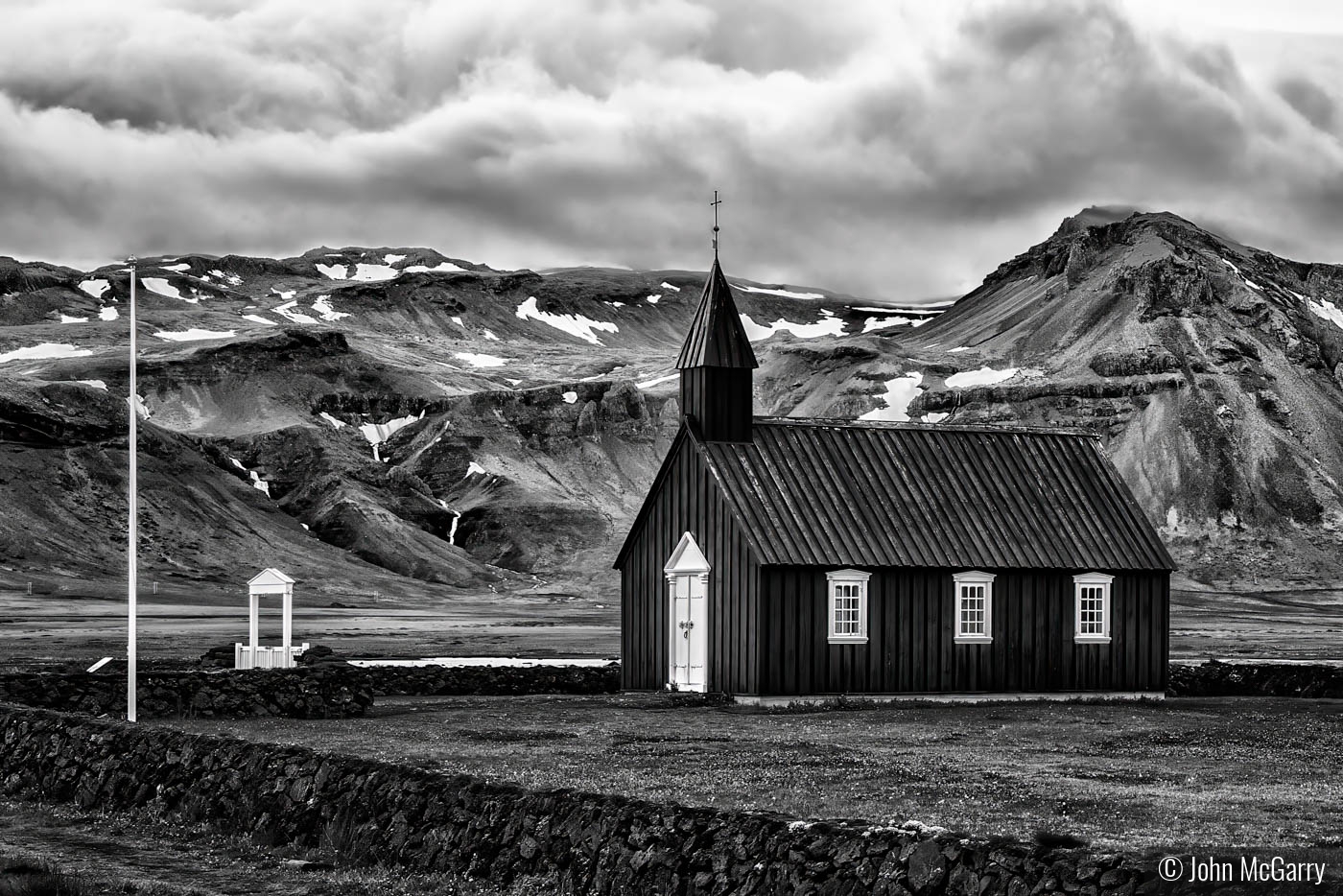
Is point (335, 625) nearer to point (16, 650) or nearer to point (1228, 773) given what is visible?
point (16, 650)

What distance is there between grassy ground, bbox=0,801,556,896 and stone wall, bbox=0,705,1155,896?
9.9 inches

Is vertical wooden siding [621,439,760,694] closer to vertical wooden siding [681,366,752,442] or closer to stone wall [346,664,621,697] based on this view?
vertical wooden siding [681,366,752,442]

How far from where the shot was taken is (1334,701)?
45844 millimetres

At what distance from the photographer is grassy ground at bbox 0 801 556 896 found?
16922 millimetres

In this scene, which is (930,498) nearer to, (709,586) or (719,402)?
(719,402)

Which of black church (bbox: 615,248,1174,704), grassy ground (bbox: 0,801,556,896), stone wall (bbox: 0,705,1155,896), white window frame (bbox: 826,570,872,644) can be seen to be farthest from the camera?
white window frame (bbox: 826,570,872,644)

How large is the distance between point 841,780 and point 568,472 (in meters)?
171

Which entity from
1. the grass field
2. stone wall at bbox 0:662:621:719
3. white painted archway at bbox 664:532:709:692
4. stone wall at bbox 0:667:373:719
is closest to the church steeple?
white painted archway at bbox 664:532:709:692

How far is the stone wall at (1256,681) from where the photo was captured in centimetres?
4834

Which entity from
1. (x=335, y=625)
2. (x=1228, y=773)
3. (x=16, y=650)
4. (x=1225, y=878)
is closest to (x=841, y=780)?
(x=1228, y=773)

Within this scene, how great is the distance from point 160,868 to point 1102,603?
105 feet

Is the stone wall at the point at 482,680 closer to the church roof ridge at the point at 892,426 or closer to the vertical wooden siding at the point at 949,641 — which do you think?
the vertical wooden siding at the point at 949,641

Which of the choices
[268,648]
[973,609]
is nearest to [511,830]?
[973,609]

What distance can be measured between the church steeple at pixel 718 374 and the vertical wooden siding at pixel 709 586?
3.21ft
